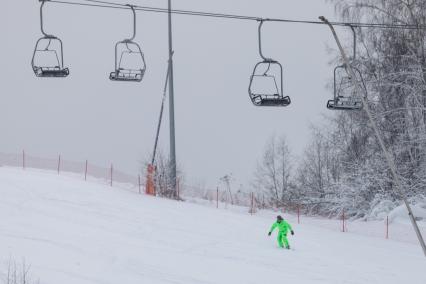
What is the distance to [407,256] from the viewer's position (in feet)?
76.2

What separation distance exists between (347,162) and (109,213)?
13.2 m

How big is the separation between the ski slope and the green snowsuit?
0.32 meters

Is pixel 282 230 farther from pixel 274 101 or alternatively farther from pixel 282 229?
pixel 274 101

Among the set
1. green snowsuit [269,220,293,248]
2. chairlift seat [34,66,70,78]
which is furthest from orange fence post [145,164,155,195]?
chairlift seat [34,66,70,78]

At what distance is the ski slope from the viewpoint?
18688 millimetres

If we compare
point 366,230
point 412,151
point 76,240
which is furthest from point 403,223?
point 76,240

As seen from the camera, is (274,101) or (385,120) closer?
(274,101)

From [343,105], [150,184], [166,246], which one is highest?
[343,105]

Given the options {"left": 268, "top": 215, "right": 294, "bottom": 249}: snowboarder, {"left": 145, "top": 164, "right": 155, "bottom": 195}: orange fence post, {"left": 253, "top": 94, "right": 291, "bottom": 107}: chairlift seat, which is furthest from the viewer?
{"left": 145, "top": 164, "right": 155, "bottom": 195}: orange fence post

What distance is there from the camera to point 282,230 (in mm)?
22562

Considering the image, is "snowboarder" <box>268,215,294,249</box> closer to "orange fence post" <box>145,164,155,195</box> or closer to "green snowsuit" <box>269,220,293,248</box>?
"green snowsuit" <box>269,220,293,248</box>

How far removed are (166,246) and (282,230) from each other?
146 inches

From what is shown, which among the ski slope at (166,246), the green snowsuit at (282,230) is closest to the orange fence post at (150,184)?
the ski slope at (166,246)

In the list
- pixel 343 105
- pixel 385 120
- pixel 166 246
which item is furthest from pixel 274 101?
pixel 385 120
